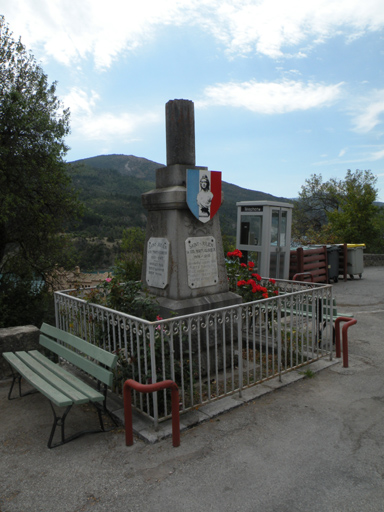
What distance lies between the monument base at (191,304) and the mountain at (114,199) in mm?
4481

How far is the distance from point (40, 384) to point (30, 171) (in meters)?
6.32

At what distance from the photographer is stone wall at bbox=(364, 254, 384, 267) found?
19.7 meters

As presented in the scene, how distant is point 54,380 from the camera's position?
376cm

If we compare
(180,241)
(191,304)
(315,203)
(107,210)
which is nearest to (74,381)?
(191,304)

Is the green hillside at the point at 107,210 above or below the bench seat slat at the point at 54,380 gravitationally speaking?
above

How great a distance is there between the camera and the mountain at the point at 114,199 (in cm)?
1433

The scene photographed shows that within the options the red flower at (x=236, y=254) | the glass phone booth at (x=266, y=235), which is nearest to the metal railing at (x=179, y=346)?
the red flower at (x=236, y=254)

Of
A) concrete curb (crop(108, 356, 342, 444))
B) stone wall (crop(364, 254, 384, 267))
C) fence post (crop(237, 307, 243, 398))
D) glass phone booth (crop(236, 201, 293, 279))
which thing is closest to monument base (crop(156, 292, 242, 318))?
fence post (crop(237, 307, 243, 398))

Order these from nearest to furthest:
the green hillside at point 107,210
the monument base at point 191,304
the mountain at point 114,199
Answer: the monument base at point 191,304
the green hillside at point 107,210
the mountain at point 114,199

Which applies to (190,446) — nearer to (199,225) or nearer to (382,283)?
(199,225)

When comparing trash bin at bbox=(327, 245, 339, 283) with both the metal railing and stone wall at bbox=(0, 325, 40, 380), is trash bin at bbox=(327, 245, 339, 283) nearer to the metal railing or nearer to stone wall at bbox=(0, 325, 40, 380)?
the metal railing

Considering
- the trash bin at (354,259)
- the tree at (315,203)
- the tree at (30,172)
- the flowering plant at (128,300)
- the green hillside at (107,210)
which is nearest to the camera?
the flowering plant at (128,300)

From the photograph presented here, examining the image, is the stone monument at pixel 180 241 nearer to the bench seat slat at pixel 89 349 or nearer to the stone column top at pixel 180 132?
the stone column top at pixel 180 132

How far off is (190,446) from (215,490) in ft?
2.01
